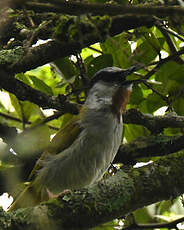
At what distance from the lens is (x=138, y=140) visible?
305cm

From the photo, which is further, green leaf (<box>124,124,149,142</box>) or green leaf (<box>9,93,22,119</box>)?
green leaf (<box>124,124,149,142</box>)

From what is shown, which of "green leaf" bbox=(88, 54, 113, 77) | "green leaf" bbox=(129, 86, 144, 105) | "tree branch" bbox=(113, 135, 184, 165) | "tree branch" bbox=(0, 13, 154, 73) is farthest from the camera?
"green leaf" bbox=(129, 86, 144, 105)

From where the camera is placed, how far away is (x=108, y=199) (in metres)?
2.19

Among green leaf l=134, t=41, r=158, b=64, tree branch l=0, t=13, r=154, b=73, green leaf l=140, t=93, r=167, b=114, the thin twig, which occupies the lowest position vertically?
the thin twig

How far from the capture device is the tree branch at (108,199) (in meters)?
2.07

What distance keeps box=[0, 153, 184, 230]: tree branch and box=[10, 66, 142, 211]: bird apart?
82 cm

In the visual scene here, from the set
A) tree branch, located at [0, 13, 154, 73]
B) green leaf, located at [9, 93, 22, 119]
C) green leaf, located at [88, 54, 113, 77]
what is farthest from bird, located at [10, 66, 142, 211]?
tree branch, located at [0, 13, 154, 73]

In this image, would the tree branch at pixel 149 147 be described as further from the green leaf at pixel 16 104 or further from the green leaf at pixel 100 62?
the green leaf at pixel 16 104

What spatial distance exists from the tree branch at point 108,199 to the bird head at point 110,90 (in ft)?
3.59

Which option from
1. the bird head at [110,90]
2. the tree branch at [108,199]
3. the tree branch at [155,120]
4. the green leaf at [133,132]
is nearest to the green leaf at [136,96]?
the bird head at [110,90]

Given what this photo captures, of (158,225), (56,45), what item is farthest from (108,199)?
(158,225)

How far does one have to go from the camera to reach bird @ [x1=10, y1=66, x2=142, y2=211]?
321 centimetres

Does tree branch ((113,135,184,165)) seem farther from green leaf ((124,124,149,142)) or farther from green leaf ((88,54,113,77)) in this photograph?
green leaf ((88,54,113,77))

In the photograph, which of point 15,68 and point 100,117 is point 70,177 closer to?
point 100,117
